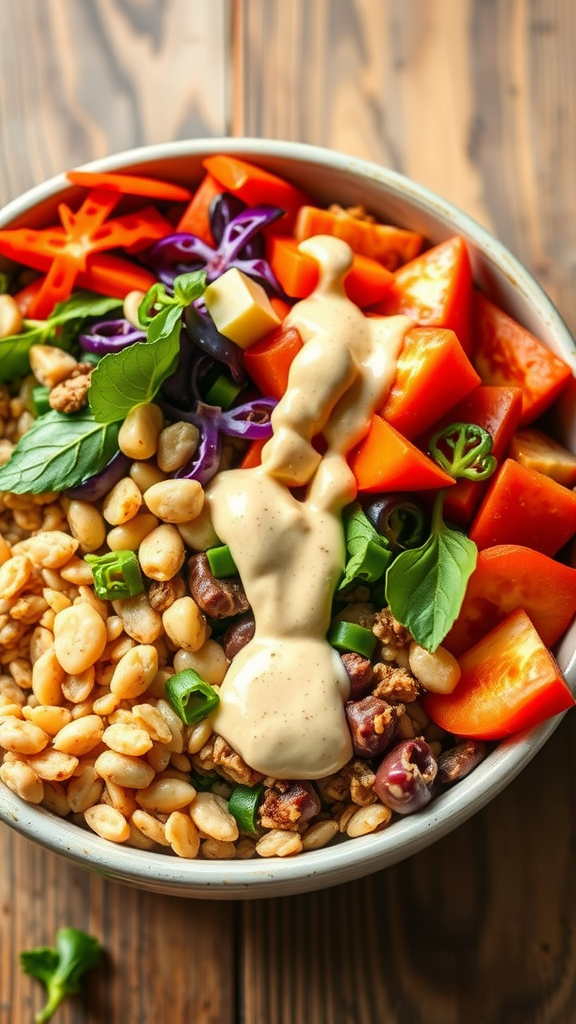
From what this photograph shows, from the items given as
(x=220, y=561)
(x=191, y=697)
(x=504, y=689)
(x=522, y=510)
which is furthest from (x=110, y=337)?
(x=504, y=689)

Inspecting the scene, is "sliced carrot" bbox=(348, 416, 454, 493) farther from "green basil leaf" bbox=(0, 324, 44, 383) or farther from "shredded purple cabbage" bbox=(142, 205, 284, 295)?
"green basil leaf" bbox=(0, 324, 44, 383)

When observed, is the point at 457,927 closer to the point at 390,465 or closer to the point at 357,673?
the point at 357,673

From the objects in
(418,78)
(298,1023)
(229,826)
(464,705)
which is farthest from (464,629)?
(418,78)

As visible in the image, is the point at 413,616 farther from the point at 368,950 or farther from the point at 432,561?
the point at 368,950

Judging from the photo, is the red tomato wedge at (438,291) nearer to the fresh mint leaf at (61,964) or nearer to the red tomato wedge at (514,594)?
the red tomato wedge at (514,594)

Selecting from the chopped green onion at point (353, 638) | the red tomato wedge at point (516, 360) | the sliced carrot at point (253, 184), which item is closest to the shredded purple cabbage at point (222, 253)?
the sliced carrot at point (253, 184)

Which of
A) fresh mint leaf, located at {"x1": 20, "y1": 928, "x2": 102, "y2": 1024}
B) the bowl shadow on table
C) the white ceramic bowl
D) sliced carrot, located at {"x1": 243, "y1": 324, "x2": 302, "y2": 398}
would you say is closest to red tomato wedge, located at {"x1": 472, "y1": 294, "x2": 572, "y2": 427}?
the white ceramic bowl
